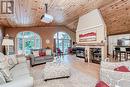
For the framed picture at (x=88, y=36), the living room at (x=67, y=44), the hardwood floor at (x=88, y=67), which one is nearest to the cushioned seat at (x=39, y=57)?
the living room at (x=67, y=44)

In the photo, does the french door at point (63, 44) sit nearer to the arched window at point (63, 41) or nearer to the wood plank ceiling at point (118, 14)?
the arched window at point (63, 41)

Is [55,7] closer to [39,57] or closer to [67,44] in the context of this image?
[39,57]

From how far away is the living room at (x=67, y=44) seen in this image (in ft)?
9.56

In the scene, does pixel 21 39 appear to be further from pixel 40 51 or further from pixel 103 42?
pixel 103 42

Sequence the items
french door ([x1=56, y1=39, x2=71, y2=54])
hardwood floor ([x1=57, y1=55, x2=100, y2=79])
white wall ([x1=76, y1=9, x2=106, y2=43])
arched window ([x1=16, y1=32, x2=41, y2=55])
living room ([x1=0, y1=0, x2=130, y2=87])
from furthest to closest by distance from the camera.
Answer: french door ([x1=56, y1=39, x2=71, y2=54]) → arched window ([x1=16, y1=32, x2=41, y2=55]) → white wall ([x1=76, y1=9, x2=106, y2=43]) → hardwood floor ([x1=57, y1=55, x2=100, y2=79]) → living room ([x1=0, y1=0, x2=130, y2=87])

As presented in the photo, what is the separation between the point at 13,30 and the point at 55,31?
148 inches

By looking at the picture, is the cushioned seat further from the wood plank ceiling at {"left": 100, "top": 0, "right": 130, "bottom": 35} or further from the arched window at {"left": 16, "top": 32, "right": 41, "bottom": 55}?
the arched window at {"left": 16, "top": 32, "right": 41, "bottom": 55}

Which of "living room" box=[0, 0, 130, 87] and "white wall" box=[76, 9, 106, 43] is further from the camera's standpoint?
"white wall" box=[76, 9, 106, 43]

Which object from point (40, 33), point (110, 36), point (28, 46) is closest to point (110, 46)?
point (110, 36)

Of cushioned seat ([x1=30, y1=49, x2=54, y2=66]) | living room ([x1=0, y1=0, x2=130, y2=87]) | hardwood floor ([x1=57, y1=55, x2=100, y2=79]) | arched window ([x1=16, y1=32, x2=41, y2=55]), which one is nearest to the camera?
living room ([x1=0, y1=0, x2=130, y2=87])

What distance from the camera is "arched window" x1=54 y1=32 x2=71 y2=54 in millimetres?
14080

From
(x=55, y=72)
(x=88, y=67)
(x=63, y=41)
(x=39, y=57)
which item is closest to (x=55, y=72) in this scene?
(x=55, y=72)

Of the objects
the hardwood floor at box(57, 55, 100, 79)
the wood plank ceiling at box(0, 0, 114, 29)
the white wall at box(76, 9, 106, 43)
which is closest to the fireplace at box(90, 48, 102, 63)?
the hardwood floor at box(57, 55, 100, 79)

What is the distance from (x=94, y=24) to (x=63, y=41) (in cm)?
745
